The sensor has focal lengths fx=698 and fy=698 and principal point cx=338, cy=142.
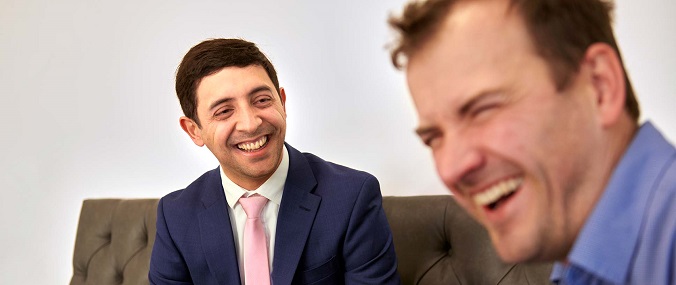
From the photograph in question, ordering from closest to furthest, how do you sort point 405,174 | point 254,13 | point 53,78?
point 405,174, point 254,13, point 53,78

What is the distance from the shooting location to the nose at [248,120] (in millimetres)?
1713

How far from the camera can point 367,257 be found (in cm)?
171

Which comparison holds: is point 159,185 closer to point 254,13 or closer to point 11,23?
point 254,13

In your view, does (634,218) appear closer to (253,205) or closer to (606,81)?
(606,81)

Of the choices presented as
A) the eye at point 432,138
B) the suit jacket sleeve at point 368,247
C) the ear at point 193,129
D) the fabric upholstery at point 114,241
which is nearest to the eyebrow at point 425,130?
the eye at point 432,138

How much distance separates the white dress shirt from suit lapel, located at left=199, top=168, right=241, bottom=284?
2cm

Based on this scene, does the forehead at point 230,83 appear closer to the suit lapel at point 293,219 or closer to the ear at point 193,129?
the ear at point 193,129

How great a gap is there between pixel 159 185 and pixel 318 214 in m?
1.00

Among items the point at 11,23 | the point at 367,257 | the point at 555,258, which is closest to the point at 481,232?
the point at 367,257

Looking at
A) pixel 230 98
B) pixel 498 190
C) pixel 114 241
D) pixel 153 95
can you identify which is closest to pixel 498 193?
pixel 498 190

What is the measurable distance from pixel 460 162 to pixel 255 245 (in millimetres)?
1163

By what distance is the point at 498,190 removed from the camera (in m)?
0.70

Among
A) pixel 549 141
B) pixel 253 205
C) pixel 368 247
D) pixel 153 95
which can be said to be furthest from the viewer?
pixel 153 95

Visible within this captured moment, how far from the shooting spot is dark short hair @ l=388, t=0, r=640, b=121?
69 cm
